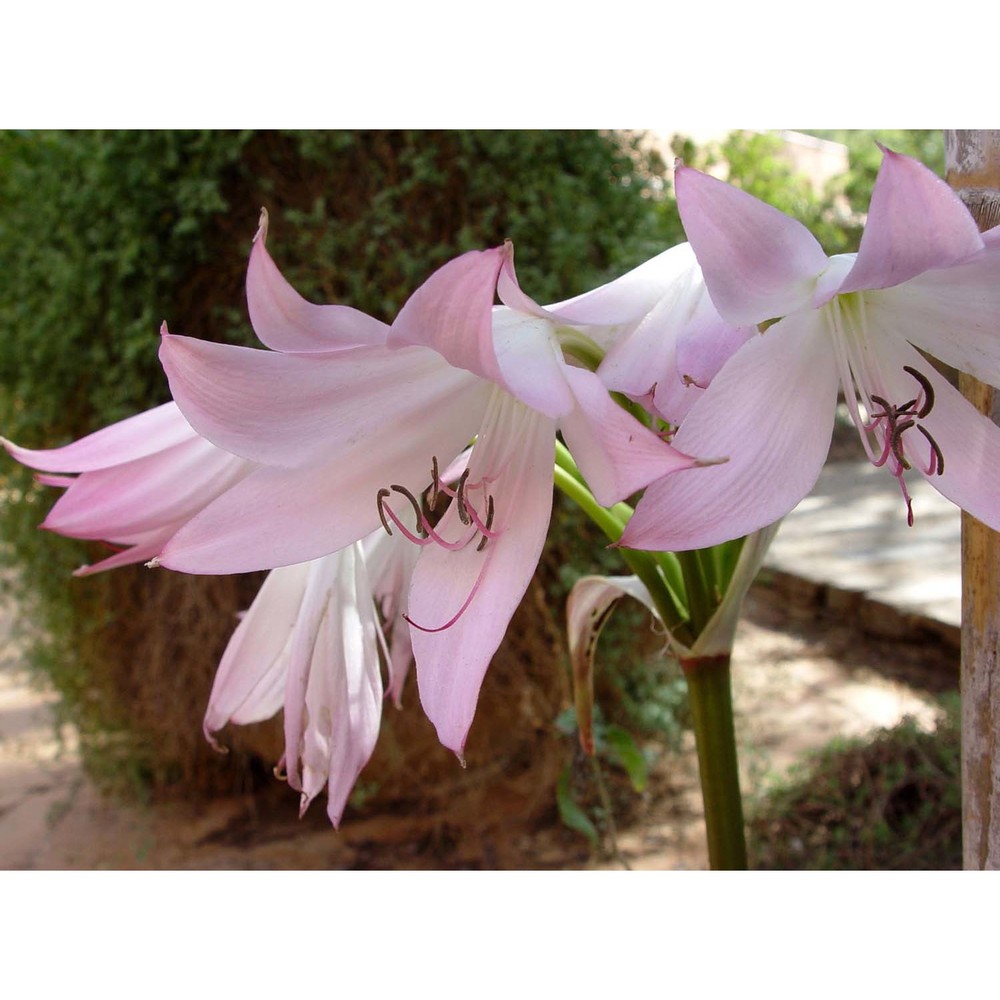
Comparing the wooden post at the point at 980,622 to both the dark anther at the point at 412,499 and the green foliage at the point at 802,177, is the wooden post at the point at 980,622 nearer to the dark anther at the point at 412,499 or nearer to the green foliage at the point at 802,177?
the dark anther at the point at 412,499

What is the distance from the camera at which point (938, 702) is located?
1.92 m

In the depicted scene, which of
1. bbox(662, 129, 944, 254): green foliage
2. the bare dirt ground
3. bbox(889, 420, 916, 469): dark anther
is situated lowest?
the bare dirt ground

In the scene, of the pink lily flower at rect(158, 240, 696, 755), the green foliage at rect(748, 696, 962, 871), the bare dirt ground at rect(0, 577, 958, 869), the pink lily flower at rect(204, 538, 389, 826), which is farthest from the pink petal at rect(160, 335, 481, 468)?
the bare dirt ground at rect(0, 577, 958, 869)

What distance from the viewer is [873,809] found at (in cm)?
162

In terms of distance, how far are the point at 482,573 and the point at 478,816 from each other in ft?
5.21

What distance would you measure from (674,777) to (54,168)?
5.61ft

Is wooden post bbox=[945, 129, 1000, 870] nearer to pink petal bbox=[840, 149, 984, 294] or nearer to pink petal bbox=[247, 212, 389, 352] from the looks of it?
pink petal bbox=[840, 149, 984, 294]

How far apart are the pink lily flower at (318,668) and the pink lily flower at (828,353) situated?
8.4 inches

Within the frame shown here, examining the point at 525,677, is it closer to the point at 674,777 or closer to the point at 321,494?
the point at 674,777

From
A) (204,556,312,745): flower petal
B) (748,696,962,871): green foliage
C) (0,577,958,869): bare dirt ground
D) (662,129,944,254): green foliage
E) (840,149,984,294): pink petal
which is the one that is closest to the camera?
(840,149,984,294): pink petal

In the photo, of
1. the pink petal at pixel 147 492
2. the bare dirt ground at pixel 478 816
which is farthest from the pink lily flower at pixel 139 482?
the bare dirt ground at pixel 478 816

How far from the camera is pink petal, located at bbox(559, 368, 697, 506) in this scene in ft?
1.13

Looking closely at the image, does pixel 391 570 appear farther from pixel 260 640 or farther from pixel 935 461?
pixel 935 461
